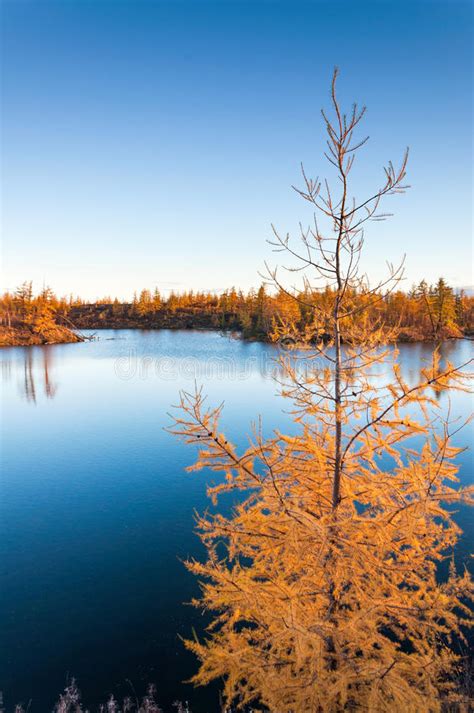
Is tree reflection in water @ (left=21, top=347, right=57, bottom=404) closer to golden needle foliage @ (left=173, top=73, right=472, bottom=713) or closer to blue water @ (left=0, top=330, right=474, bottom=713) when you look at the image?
blue water @ (left=0, top=330, right=474, bottom=713)

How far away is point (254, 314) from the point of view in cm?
9556

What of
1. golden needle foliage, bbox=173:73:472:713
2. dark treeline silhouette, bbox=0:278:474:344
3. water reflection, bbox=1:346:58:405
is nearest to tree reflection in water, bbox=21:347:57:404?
water reflection, bbox=1:346:58:405

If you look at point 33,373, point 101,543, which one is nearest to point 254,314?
point 33,373

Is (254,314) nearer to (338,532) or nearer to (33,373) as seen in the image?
(33,373)

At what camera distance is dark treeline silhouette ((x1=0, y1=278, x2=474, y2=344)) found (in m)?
6.54

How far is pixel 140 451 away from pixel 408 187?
20.0 meters

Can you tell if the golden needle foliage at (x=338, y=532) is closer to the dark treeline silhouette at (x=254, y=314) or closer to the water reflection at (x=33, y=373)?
the dark treeline silhouette at (x=254, y=314)

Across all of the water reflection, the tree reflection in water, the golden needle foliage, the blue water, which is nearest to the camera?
the golden needle foliage

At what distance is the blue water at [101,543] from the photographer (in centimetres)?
873

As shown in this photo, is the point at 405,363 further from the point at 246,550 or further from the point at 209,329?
the point at 209,329

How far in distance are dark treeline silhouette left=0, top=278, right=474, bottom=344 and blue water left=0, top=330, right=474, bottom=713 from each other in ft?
6.35

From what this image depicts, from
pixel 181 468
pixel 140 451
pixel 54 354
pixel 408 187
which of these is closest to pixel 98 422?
pixel 140 451

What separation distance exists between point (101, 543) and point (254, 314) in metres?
84.3

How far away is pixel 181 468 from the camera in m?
19.9
